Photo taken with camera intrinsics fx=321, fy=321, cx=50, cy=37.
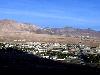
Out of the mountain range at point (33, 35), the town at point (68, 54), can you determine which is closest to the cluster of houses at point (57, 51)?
the town at point (68, 54)

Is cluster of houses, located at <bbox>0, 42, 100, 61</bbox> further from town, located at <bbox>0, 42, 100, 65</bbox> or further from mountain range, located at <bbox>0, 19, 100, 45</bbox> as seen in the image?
mountain range, located at <bbox>0, 19, 100, 45</bbox>

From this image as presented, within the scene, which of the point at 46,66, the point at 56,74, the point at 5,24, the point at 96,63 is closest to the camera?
the point at 56,74

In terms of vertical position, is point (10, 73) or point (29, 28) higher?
point (29, 28)

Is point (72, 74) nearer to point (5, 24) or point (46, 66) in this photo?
point (46, 66)

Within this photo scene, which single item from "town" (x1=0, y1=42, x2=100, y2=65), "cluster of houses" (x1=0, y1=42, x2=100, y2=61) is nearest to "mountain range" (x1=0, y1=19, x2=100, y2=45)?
"cluster of houses" (x1=0, y1=42, x2=100, y2=61)

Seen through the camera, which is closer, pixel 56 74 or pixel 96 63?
pixel 56 74

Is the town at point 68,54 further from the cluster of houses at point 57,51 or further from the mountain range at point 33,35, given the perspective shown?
the mountain range at point 33,35

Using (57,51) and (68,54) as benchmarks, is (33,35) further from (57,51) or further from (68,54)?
(68,54)

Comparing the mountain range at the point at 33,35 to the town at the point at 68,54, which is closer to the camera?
the town at the point at 68,54

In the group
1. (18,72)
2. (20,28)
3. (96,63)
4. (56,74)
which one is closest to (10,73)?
(18,72)

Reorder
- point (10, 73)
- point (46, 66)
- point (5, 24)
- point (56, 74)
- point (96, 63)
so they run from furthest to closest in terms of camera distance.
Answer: point (5, 24)
point (96, 63)
point (46, 66)
point (56, 74)
point (10, 73)

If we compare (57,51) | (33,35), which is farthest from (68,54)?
(33,35)
